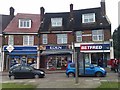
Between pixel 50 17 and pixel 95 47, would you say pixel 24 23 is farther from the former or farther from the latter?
pixel 95 47

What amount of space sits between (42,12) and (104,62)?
1316cm

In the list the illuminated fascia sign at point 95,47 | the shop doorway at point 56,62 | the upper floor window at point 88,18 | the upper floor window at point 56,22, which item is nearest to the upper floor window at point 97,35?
the illuminated fascia sign at point 95,47

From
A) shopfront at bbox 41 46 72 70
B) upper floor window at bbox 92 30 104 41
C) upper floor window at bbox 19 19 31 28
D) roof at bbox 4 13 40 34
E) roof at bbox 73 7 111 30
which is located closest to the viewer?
upper floor window at bbox 92 30 104 41

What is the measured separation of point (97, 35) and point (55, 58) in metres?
7.18

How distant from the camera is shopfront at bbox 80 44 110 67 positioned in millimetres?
36156

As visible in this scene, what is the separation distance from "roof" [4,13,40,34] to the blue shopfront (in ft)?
8.24

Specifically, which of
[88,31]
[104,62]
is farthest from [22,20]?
[104,62]

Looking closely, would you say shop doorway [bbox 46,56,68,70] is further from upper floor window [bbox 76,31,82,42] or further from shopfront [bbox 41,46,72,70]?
upper floor window [bbox 76,31,82,42]

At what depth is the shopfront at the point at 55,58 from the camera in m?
37.6

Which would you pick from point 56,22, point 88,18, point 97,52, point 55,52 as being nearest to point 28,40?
point 55,52

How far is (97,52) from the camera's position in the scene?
120ft

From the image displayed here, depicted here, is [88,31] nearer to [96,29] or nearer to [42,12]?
[96,29]

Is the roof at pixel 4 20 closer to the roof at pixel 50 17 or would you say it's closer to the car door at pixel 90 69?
the roof at pixel 50 17

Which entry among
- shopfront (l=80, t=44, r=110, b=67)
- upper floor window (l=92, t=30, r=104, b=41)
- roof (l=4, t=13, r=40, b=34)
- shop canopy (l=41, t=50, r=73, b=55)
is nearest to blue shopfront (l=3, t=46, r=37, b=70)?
shop canopy (l=41, t=50, r=73, b=55)
